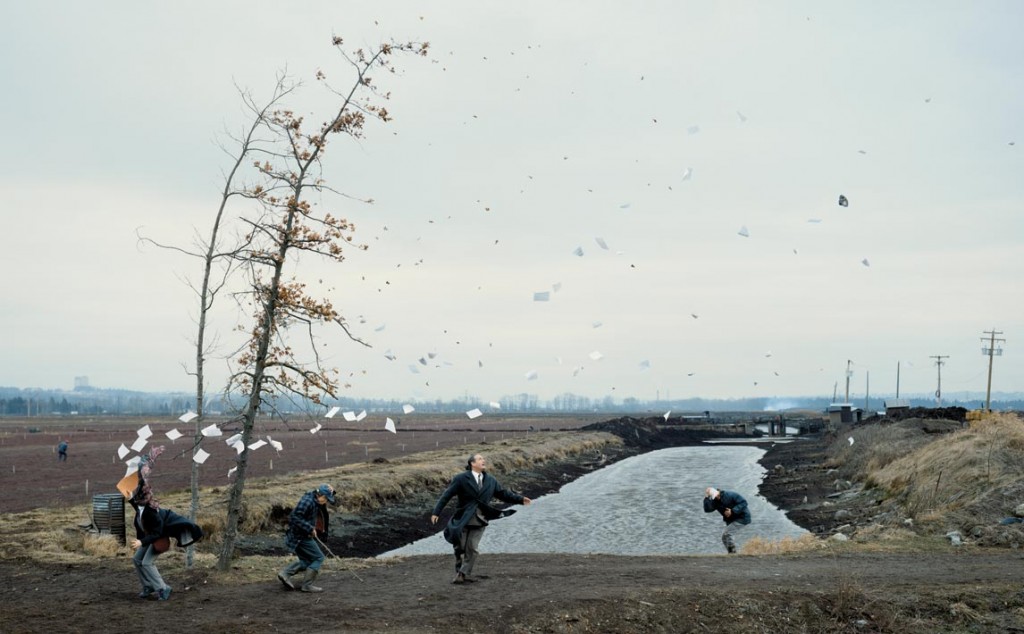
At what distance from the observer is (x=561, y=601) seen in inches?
548

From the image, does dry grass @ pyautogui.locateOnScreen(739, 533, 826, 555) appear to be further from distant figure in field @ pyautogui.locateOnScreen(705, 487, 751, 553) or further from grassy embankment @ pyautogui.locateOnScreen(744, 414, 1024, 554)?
distant figure in field @ pyautogui.locateOnScreen(705, 487, 751, 553)

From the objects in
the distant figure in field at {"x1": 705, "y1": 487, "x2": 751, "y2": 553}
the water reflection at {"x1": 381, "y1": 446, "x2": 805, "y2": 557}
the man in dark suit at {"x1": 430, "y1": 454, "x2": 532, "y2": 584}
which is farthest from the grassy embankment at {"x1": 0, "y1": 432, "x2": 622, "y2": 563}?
the distant figure in field at {"x1": 705, "y1": 487, "x2": 751, "y2": 553}

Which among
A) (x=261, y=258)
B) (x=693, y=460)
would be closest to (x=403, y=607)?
(x=261, y=258)

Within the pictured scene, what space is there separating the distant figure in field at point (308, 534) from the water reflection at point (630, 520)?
13.2 meters

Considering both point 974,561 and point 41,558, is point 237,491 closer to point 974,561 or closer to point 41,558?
→ point 41,558

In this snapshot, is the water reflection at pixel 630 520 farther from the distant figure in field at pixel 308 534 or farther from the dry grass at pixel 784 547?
the distant figure in field at pixel 308 534

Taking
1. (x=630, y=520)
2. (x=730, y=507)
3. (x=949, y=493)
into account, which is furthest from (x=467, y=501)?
(x=630, y=520)

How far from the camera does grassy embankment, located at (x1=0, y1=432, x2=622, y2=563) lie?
2164 cm

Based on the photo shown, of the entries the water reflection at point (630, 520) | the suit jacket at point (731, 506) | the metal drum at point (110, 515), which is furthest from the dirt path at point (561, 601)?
the water reflection at point (630, 520)

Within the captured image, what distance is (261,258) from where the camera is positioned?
54.8 feet

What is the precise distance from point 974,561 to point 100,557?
18.1m

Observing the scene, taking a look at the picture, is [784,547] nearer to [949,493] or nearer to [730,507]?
[730,507]

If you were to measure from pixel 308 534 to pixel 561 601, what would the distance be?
14.5 ft

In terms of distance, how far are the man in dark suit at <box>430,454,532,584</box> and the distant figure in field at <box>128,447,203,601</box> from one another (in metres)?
4.14
